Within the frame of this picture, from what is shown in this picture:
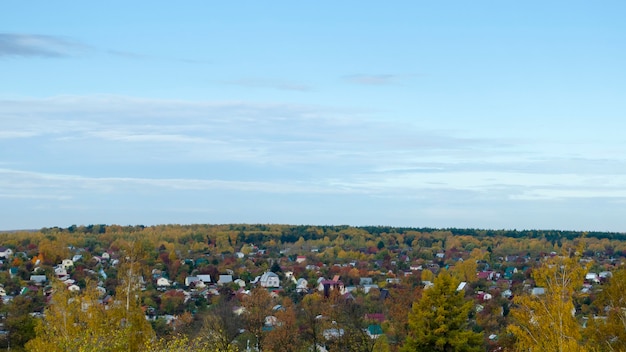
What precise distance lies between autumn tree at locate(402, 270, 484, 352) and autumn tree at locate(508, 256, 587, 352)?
10.6 meters

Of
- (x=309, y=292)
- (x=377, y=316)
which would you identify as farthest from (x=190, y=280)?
(x=377, y=316)

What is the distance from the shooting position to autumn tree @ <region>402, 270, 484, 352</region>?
27703 mm

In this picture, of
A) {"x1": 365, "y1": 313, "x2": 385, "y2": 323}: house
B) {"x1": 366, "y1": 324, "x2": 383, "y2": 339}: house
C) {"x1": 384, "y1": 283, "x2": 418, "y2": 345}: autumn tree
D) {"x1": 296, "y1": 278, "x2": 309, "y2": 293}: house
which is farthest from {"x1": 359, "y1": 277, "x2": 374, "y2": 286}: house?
{"x1": 384, "y1": 283, "x2": 418, "y2": 345}: autumn tree

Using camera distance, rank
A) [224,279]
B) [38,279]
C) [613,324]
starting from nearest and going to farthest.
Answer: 1. [613,324]
2. [38,279]
3. [224,279]

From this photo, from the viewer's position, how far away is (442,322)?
91.4 ft

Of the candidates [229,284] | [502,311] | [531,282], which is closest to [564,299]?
[502,311]

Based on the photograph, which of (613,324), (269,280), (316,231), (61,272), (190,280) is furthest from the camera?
(316,231)

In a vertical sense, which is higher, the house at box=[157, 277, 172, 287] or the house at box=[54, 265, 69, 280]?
the house at box=[54, 265, 69, 280]

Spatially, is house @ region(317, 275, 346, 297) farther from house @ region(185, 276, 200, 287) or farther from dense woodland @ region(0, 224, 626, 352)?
house @ region(185, 276, 200, 287)

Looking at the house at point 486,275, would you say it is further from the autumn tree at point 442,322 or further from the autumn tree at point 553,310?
the autumn tree at point 553,310

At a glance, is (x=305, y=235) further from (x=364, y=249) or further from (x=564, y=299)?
(x=564, y=299)

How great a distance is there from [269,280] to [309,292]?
8302 mm

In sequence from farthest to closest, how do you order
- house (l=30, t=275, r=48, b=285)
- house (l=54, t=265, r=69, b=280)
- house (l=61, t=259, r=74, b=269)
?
house (l=61, t=259, r=74, b=269) → house (l=54, t=265, r=69, b=280) → house (l=30, t=275, r=48, b=285)

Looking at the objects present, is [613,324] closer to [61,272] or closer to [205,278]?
[205,278]
